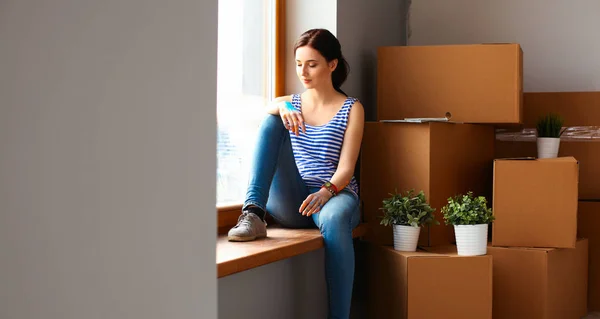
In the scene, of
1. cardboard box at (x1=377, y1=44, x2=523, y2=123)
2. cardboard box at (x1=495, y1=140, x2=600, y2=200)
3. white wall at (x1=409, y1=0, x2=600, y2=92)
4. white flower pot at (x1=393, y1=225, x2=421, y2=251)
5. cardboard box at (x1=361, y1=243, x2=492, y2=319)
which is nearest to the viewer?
cardboard box at (x1=361, y1=243, x2=492, y2=319)

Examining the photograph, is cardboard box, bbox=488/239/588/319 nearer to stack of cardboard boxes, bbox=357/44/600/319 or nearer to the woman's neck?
stack of cardboard boxes, bbox=357/44/600/319

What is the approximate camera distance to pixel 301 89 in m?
2.74

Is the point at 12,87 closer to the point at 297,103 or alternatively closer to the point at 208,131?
the point at 208,131

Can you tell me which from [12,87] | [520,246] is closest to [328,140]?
[520,246]

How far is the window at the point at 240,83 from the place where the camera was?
7.73 ft

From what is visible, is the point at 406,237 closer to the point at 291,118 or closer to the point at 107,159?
the point at 291,118

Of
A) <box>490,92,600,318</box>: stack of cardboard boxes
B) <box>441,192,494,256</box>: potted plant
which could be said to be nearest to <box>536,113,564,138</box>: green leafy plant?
<box>490,92,600,318</box>: stack of cardboard boxes

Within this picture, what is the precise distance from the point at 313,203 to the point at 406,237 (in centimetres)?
36

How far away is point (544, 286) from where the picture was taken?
2.46m

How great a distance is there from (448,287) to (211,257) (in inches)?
49.4

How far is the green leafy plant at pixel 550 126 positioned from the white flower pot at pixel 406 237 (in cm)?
82

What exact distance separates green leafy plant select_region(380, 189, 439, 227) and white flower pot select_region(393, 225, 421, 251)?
2 centimetres

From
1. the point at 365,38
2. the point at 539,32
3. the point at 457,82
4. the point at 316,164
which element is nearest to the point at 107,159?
the point at 316,164

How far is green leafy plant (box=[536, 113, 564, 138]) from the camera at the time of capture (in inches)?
113
